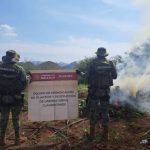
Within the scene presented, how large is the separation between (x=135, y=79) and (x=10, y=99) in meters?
8.11

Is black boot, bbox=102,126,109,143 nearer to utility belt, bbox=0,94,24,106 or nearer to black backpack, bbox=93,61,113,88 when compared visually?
black backpack, bbox=93,61,113,88

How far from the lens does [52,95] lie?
12320 mm

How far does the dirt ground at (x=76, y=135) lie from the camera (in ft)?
37.7

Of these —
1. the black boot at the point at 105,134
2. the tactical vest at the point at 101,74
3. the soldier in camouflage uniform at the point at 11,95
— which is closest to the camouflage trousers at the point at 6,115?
the soldier in camouflage uniform at the point at 11,95

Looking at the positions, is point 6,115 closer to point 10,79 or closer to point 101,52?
point 10,79

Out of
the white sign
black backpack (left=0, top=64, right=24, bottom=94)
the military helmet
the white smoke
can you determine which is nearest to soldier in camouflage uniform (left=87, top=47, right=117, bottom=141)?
the military helmet

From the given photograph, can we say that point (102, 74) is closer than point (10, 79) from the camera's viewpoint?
No

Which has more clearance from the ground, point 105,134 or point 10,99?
point 10,99

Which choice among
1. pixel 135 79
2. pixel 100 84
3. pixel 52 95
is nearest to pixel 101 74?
pixel 100 84

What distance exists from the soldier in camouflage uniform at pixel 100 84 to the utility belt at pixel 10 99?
78.0 inches

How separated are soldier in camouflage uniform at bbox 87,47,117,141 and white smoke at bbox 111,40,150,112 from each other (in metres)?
4.09

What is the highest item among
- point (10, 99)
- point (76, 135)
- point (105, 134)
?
point (10, 99)

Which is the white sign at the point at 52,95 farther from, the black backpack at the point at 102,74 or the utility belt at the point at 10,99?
the black backpack at the point at 102,74

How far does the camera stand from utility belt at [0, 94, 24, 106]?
11461 millimetres
